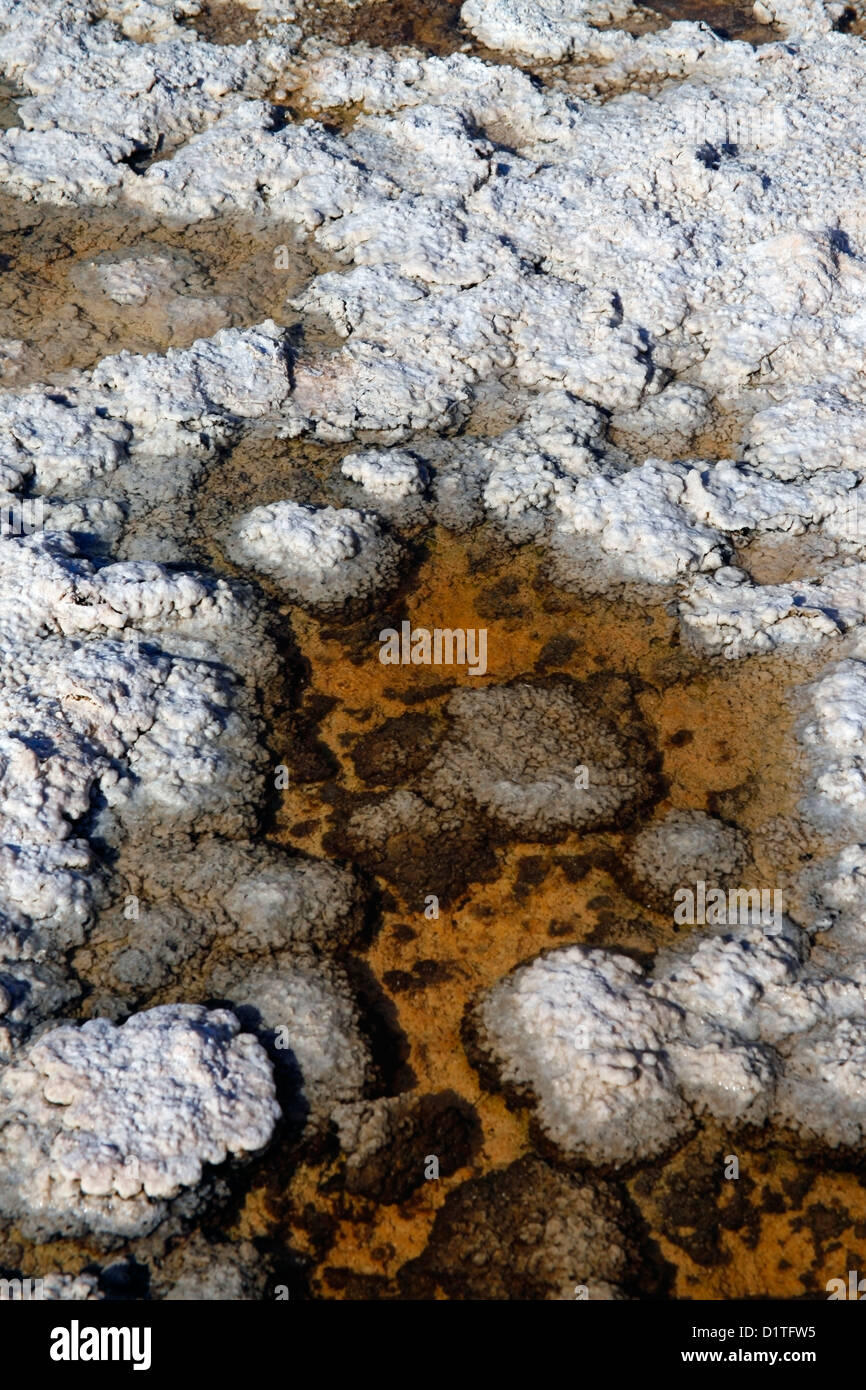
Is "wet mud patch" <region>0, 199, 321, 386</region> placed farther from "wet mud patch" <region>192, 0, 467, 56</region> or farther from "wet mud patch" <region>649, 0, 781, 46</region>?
"wet mud patch" <region>649, 0, 781, 46</region>

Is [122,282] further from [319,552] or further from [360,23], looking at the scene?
[360,23]

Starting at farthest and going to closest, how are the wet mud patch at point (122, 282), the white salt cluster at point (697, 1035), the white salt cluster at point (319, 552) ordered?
1. the wet mud patch at point (122, 282)
2. the white salt cluster at point (319, 552)
3. the white salt cluster at point (697, 1035)

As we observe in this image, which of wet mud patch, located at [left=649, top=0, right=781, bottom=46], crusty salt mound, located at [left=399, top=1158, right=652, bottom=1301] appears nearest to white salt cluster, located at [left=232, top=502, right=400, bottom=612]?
crusty salt mound, located at [left=399, top=1158, right=652, bottom=1301]

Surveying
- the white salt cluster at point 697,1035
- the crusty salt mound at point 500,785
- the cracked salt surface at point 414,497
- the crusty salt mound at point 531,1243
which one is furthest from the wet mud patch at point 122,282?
the crusty salt mound at point 531,1243

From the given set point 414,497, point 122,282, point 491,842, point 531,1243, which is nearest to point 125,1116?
point 531,1243

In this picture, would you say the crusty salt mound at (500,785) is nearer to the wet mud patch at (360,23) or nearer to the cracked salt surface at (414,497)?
the cracked salt surface at (414,497)

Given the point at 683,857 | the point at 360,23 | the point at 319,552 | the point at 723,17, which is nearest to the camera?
the point at 683,857

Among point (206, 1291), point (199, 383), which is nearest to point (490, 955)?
point (206, 1291)

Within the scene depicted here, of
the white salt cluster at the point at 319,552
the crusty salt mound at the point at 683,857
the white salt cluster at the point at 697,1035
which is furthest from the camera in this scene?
the white salt cluster at the point at 319,552
